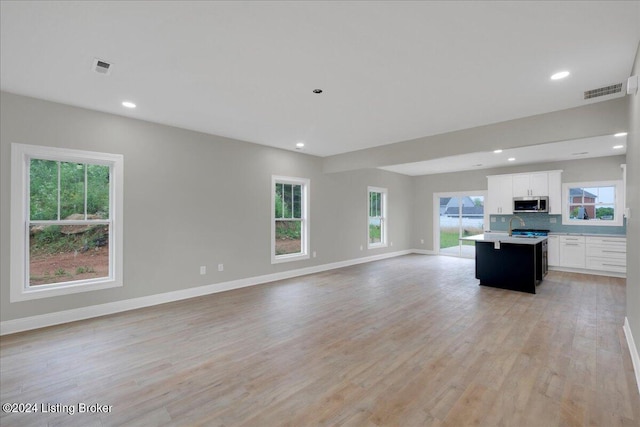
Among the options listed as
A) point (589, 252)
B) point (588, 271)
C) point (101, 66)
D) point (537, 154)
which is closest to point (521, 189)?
point (537, 154)

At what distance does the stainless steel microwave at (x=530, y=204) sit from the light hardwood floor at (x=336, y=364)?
3.07 meters

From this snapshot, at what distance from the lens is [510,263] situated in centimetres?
523

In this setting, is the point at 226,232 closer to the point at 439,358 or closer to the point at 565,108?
the point at 439,358

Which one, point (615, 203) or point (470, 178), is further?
point (470, 178)

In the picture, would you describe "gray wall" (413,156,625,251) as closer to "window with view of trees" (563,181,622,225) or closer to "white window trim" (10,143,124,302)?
"window with view of trees" (563,181,622,225)

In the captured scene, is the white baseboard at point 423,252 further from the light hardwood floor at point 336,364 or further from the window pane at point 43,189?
the window pane at point 43,189

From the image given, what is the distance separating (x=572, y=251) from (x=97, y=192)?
368 inches

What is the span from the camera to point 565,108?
3.75 metres

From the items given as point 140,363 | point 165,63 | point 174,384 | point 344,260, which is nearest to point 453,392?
point 174,384

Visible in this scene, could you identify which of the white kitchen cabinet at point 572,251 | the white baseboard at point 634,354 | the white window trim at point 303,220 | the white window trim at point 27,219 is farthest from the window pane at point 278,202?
the white kitchen cabinet at point 572,251

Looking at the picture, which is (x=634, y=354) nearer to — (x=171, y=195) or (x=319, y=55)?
(x=319, y=55)

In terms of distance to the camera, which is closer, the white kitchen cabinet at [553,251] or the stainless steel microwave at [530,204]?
the white kitchen cabinet at [553,251]

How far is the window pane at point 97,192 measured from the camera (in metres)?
3.91

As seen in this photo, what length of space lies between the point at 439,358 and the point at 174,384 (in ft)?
7.59
